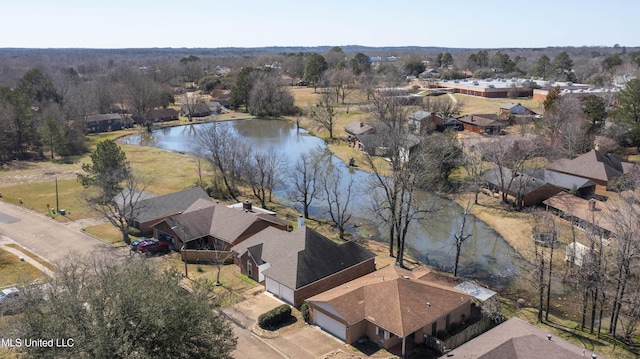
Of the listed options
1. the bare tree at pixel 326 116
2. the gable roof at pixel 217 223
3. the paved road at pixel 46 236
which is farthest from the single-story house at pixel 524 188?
the bare tree at pixel 326 116

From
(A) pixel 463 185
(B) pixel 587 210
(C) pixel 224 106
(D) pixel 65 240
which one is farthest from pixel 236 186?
(C) pixel 224 106

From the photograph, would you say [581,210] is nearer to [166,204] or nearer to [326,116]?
[166,204]

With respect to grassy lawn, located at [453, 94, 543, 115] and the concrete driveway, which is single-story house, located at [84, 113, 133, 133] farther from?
the concrete driveway

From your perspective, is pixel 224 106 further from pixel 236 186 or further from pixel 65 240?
pixel 65 240

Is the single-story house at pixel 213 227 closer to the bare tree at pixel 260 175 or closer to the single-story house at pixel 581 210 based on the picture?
the bare tree at pixel 260 175

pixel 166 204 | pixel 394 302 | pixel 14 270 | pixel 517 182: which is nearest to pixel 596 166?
pixel 517 182

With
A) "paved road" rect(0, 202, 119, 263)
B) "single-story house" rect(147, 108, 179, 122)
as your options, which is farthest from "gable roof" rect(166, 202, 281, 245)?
"single-story house" rect(147, 108, 179, 122)

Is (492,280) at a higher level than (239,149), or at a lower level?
lower
